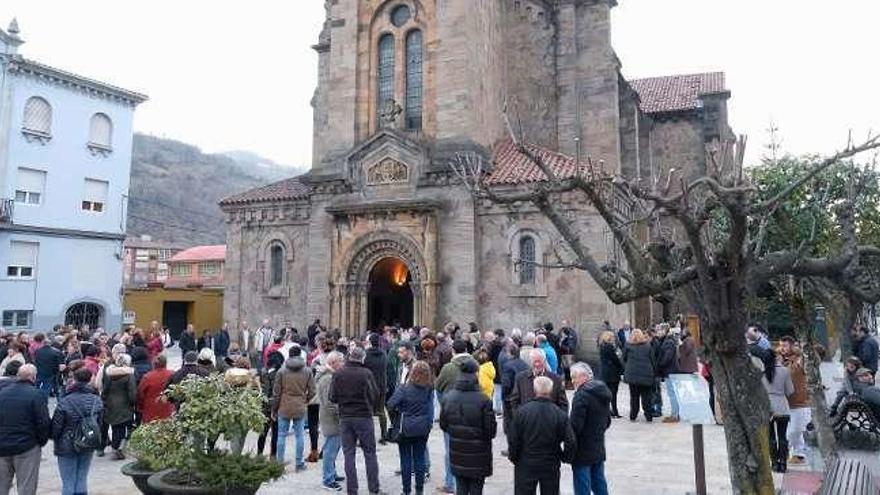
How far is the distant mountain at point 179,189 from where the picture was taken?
267 ft

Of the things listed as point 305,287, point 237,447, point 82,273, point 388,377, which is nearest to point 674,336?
point 388,377

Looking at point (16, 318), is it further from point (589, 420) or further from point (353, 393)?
point (589, 420)

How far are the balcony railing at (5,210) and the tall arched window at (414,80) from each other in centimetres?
1509

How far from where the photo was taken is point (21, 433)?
6973 mm

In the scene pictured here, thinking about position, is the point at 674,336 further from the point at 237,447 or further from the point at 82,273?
the point at 82,273

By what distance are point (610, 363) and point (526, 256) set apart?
22.4 ft

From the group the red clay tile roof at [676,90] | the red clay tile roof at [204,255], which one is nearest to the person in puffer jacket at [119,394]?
the red clay tile roof at [676,90]

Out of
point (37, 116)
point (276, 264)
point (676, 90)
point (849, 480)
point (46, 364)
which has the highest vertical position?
point (676, 90)

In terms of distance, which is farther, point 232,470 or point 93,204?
point 93,204

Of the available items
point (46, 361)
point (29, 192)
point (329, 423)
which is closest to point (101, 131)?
point (29, 192)

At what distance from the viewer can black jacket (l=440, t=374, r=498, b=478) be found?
267 inches

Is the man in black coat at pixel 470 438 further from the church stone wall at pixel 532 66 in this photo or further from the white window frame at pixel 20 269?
the white window frame at pixel 20 269

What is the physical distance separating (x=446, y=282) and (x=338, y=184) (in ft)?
16.7

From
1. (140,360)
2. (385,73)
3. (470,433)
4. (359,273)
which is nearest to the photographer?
(470,433)
